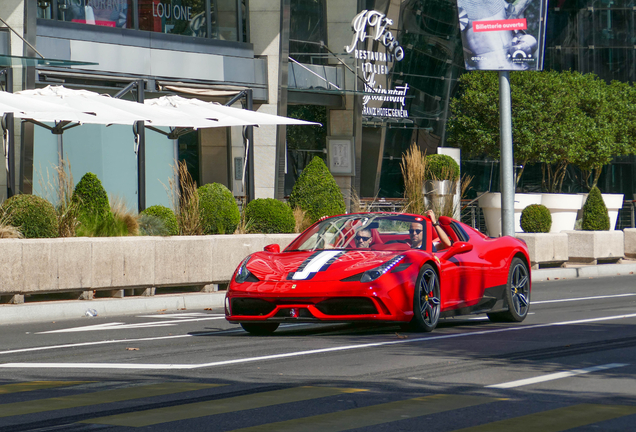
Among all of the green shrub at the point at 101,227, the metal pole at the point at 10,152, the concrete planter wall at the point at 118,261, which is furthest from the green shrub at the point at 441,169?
the green shrub at the point at 101,227

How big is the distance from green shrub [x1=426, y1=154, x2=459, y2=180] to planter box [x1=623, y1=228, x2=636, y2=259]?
4.71 meters

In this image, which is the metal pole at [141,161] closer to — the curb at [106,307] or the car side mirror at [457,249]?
the curb at [106,307]

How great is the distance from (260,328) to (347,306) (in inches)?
52.1

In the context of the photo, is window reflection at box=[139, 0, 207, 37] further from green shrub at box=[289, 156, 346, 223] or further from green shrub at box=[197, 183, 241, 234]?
green shrub at box=[197, 183, 241, 234]

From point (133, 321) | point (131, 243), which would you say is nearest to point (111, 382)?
point (133, 321)

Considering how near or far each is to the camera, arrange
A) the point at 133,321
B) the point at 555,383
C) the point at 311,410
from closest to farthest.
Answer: the point at 311,410
the point at 555,383
the point at 133,321

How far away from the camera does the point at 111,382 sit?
22.2 ft

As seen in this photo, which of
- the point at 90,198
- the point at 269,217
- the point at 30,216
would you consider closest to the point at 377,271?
the point at 30,216

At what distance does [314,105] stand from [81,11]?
9.14 meters

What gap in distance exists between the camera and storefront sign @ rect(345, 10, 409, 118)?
31422mm

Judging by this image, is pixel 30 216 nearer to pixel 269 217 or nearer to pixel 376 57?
pixel 269 217

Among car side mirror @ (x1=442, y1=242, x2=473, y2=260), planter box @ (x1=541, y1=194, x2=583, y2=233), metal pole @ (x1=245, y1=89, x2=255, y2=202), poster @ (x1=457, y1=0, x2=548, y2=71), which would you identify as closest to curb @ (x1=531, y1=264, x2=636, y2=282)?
poster @ (x1=457, y1=0, x2=548, y2=71)

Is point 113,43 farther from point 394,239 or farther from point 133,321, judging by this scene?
point 394,239

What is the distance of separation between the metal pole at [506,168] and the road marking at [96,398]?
14.8 meters
